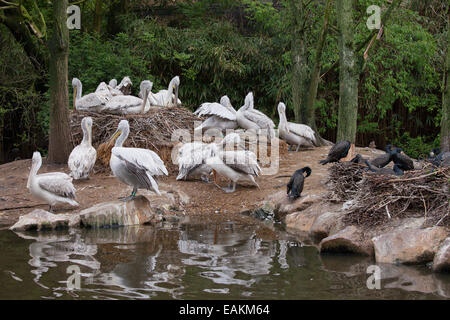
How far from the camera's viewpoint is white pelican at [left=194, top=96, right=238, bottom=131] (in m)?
9.80

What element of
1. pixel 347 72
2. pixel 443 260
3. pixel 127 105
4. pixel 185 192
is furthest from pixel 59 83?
pixel 443 260

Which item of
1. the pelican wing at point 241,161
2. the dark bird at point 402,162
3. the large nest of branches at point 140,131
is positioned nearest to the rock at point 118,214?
the pelican wing at point 241,161

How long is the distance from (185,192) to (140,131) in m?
1.70

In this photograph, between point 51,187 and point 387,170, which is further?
point 51,187

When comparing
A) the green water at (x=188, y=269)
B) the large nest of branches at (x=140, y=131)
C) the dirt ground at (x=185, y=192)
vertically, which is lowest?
the green water at (x=188, y=269)

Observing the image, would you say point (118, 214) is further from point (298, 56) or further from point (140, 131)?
point (298, 56)

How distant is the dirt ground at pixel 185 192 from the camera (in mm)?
7570

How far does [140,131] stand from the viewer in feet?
30.6

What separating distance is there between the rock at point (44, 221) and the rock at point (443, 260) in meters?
4.25

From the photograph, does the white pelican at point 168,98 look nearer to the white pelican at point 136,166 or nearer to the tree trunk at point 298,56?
the tree trunk at point 298,56

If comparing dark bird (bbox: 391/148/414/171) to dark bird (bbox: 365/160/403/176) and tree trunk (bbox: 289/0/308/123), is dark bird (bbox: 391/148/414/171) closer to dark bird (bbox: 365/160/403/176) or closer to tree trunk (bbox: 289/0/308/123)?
dark bird (bbox: 365/160/403/176)

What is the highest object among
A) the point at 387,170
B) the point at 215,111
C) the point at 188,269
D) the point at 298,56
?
the point at 298,56

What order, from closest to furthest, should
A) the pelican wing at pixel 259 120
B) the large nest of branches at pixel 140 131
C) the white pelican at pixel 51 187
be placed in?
1. the white pelican at pixel 51 187
2. the large nest of branches at pixel 140 131
3. the pelican wing at pixel 259 120

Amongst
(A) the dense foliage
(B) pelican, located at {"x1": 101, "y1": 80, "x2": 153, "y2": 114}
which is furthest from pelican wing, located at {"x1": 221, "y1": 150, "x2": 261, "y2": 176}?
(A) the dense foliage
